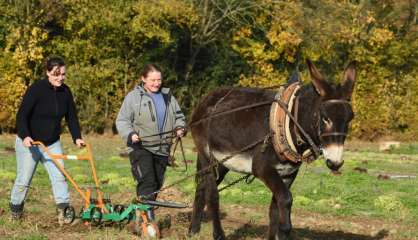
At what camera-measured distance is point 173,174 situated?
17062mm

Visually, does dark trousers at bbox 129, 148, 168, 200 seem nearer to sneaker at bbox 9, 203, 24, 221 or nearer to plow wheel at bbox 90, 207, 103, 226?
plow wheel at bbox 90, 207, 103, 226

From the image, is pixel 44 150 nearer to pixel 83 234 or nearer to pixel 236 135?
pixel 83 234

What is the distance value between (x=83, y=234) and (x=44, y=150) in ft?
4.20

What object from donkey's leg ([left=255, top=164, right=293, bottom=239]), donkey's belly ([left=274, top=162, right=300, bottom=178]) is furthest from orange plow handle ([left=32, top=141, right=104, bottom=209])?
donkey's belly ([left=274, top=162, right=300, bottom=178])

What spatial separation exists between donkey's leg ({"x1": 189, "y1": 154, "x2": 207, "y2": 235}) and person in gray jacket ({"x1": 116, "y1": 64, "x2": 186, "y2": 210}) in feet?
2.61

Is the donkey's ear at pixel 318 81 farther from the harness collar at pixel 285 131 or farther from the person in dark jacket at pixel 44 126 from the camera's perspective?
the person in dark jacket at pixel 44 126

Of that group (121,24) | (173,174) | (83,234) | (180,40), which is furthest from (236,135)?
(180,40)

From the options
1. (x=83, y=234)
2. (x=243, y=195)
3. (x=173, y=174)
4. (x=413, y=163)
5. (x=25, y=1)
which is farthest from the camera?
(x=25, y=1)

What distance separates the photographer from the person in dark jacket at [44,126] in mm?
9359

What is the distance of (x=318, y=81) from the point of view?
7875mm

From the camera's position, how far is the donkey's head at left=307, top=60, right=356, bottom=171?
7516 millimetres

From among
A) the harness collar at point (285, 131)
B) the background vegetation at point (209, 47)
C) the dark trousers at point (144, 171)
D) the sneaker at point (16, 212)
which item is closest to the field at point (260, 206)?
the sneaker at point (16, 212)

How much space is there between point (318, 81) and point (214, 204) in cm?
242

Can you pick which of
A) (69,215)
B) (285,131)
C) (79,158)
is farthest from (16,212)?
(285,131)
